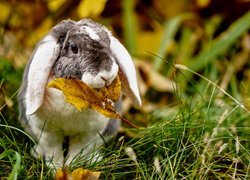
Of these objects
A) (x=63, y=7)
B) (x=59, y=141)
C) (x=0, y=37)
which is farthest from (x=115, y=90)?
(x=63, y=7)

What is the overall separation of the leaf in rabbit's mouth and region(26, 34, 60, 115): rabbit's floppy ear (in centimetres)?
7

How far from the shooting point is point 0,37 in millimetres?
3299

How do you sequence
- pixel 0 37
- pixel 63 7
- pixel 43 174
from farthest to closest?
pixel 63 7
pixel 0 37
pixel 43 174

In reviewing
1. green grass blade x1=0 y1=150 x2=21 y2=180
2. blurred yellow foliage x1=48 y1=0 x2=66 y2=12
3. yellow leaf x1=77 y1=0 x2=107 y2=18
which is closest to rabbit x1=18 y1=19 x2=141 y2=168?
green grass blade x1=0 y1=150 x2=21 y2=180

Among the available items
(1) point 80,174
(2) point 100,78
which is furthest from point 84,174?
(2) point 100,78

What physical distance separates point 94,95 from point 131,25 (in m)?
2.14

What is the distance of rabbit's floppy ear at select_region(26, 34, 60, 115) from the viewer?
230cm

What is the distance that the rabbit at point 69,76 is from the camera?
2.26 m

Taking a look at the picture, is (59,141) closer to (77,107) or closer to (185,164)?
(77,107)

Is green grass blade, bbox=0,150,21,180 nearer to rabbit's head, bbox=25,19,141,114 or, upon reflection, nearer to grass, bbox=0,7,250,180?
grass, bbox=0,7,250,180

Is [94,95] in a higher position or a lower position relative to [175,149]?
higher

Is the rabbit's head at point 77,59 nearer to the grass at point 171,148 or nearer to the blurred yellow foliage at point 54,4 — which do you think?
the grass at point 171,148

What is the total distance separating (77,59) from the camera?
2289mm

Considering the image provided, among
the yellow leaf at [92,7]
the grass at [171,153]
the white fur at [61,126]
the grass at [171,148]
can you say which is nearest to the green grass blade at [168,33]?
the yellow leaf at [92,7]
